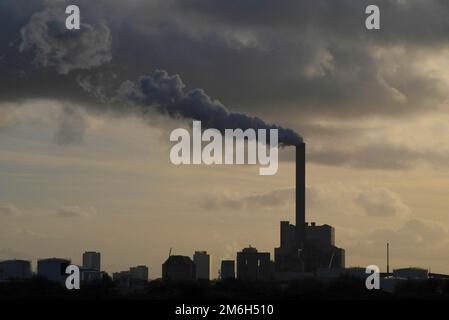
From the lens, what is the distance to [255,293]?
18488cm
